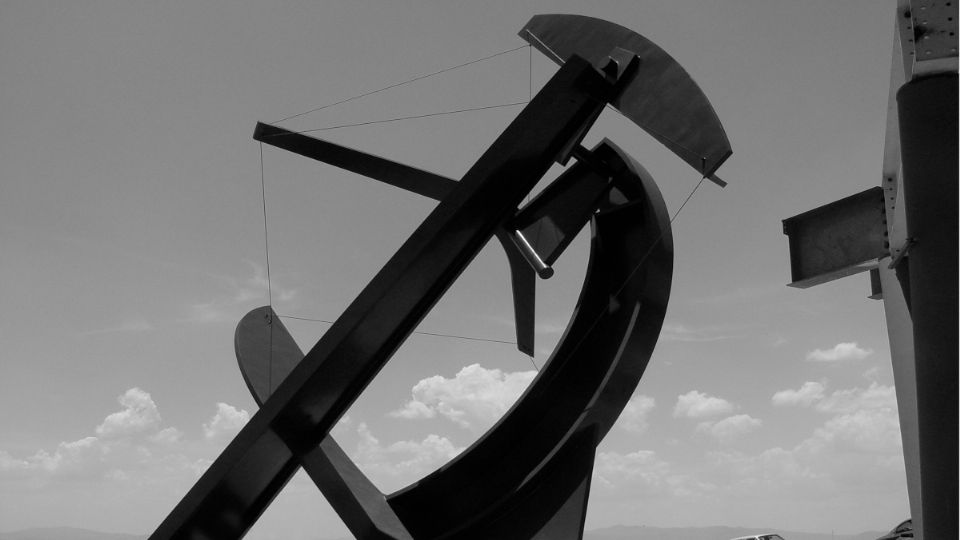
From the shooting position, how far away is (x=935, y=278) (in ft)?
20.5

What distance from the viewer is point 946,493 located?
6.19m

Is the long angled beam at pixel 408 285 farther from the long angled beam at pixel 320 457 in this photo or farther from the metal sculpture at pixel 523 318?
the long angled beam at pixel 320 457

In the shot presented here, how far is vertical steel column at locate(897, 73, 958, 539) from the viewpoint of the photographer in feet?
20.2

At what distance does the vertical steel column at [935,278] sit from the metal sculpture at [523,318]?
102 inches

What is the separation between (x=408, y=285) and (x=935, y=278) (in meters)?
5.31

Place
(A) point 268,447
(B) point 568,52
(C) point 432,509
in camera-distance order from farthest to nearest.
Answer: (C) point 432,509 → (B) point 568,52 → (A) point 268,447

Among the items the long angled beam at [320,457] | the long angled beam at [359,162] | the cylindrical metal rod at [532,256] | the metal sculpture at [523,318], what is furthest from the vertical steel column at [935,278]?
the long angled beam at [320,457]

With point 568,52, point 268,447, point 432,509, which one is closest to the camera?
point 268,447

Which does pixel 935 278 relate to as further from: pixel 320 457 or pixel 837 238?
pixel 320 457

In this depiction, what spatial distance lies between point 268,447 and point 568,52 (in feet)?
20.8

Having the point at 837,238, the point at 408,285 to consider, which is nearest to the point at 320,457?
the point at 408,285

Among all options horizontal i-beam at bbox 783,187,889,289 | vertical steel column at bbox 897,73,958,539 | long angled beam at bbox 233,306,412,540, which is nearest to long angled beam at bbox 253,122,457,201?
long angled beam at bbox 233,306,412,540

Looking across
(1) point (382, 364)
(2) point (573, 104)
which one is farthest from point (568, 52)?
(1) point (382, 364)

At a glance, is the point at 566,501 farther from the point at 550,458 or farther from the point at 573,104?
the point at 573,104
